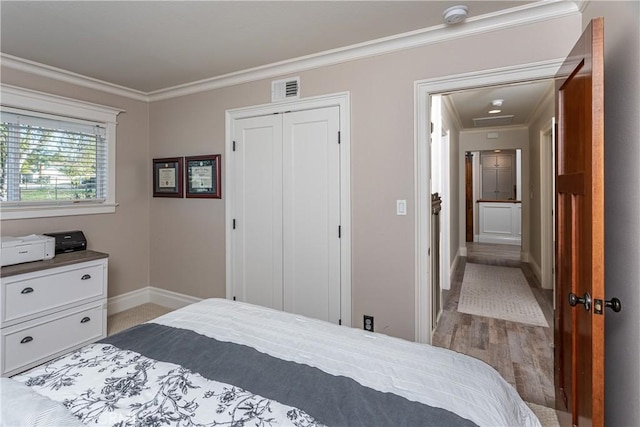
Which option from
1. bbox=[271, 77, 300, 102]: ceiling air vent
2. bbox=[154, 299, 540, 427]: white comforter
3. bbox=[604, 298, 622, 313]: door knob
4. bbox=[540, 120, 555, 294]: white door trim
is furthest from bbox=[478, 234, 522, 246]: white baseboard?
bbox=[154, 299, 540, 427]: white comforter

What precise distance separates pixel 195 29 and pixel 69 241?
88.8 inches

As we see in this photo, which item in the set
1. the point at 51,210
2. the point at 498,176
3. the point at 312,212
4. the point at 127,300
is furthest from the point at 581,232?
the point at 498,176

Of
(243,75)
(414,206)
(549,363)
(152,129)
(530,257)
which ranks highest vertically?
(243,75)

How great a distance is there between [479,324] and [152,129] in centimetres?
420

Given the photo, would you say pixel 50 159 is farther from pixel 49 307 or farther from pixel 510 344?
pixel 510 344

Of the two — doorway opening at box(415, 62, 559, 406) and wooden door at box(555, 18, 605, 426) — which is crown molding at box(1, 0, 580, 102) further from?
wooden door at box(555, 18, 605, 426)

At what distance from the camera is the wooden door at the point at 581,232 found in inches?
48.6

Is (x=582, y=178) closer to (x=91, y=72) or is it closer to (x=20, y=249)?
(x=20, y=249)

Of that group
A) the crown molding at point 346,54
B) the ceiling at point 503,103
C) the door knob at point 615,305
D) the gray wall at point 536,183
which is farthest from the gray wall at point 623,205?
the gray wall at point 536,183

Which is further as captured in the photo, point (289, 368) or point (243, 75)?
point (243, 75)

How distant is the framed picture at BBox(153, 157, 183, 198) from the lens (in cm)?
369

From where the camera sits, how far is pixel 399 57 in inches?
98.3

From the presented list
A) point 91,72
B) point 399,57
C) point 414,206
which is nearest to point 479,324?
point 414,206

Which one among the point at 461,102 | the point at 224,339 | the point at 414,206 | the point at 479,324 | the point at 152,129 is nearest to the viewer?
the point at 224,339
